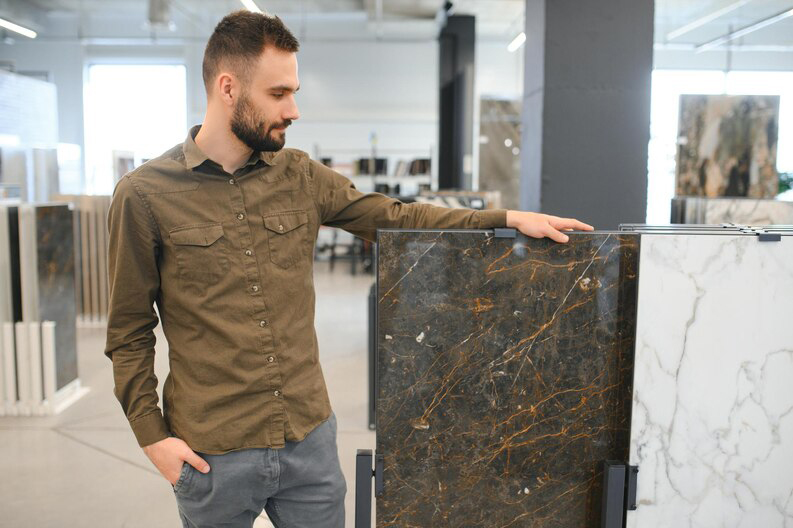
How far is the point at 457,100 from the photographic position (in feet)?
32.0

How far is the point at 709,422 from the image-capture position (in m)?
1.55

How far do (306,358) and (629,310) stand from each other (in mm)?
731

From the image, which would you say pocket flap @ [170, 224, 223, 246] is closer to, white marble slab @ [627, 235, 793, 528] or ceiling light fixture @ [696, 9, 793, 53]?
white marble slab @ [627, 235, 793, 528]

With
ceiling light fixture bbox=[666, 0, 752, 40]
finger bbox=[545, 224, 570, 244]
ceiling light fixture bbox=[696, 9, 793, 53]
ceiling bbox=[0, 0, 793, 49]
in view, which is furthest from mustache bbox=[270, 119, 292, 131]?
ceiling light fixture bbox=[696, 9, 793, 53]

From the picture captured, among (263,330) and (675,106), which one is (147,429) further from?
(675,106)

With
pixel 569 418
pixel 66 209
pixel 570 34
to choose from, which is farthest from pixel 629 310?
pixel 66 209

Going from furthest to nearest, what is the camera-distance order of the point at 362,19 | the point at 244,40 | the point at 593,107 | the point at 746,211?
the point at 362,19 → the point at 593,107 → the point at 746,211 → the point at 244,40

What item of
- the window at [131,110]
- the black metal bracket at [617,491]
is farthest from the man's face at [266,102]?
the window at [131,110]

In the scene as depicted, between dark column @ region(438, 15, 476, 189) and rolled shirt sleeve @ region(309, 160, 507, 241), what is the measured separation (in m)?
8.08

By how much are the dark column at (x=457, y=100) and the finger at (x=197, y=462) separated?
849 cm

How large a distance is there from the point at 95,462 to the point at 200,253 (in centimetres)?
270

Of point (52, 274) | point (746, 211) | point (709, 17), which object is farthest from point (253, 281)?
point (709, 17)

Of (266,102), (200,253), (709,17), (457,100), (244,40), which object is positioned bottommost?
(200,253)

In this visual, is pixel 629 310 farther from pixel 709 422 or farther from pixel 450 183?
pixel 450 183
